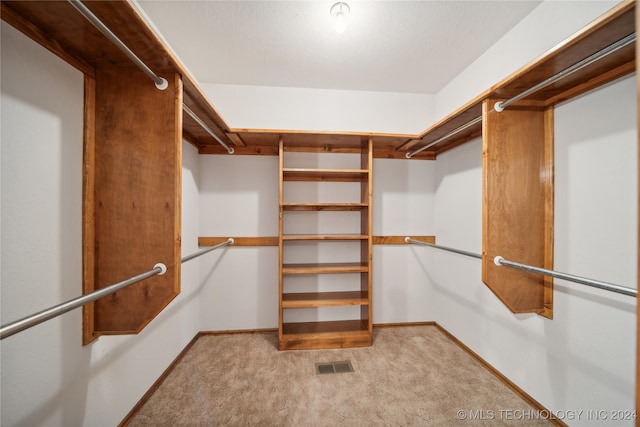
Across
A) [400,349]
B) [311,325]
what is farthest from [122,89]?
[400,349]

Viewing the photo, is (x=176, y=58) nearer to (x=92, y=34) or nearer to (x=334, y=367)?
(x=92, y=34)

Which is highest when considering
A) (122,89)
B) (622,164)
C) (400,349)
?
(122,89)

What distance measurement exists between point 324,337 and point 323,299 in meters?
0.35

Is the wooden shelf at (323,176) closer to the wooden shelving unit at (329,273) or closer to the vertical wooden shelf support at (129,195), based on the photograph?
the wooden shelving unit at (329,273)

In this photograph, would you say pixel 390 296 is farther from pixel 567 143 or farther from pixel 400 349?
pixel 567 143

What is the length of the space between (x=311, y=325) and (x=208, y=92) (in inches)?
109

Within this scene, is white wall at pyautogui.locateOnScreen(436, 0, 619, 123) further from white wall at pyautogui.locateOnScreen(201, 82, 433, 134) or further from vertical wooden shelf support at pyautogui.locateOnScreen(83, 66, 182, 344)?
vertical wooden shelf support at pyautogui.locateOnScreen(83, 66, 182, 344)

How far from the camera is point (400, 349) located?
2.29 metres

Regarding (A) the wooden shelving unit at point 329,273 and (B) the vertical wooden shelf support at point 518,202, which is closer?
(B) the vertical wooden shelf support at point 518,202

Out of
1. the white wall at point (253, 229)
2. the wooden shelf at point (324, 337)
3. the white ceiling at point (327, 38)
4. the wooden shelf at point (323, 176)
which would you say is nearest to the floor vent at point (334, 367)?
the wooden shelf at point (324, 337)

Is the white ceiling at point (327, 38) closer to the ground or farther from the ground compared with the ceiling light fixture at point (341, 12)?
farther from the ground

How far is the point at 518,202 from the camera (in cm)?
150

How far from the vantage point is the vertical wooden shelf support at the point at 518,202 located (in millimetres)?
1475

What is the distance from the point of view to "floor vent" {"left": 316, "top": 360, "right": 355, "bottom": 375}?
197 cm
